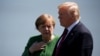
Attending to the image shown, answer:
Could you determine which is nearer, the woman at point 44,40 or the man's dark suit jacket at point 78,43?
the man's dark suit jacket at point 78,43

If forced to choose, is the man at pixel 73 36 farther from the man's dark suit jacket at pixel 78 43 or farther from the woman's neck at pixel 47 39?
the woman's neck at pixel 47 39

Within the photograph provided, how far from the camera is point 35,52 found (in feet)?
6.64

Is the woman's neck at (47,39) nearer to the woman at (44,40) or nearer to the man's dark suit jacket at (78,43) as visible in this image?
the woman at (44,40)

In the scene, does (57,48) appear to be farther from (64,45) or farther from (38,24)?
(38,24)

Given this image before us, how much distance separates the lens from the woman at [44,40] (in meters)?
1.99

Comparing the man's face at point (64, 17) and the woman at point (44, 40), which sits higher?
the man's face at point (64, 17)

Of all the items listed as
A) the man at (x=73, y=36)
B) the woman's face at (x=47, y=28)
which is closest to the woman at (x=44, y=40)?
the woman's face at (x=47, y=28)

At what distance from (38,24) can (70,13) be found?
1.43ft

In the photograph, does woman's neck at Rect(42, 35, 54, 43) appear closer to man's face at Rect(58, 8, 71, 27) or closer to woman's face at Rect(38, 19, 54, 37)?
woman's face at Rect(38, 19, 54, 37)

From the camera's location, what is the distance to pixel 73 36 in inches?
64.6

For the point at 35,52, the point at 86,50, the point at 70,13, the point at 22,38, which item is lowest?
the point at 22,38

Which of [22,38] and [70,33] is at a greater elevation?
[70,33]

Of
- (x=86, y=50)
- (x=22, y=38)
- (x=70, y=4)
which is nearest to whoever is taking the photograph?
(x=86, y=50)

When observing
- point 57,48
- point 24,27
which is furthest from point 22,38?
point 57,48
